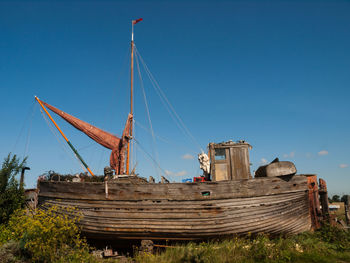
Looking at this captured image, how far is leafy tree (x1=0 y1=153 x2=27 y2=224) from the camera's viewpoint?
13938mm

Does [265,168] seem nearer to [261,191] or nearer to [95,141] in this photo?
[261,191]

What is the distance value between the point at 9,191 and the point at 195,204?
10.9 metres

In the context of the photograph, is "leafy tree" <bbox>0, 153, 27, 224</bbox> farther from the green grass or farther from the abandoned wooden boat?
the green grass

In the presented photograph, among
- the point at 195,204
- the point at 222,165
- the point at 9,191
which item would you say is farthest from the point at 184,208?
the point at 9,191

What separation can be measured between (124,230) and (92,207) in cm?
201

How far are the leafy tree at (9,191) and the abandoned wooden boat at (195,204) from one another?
2.34 metres

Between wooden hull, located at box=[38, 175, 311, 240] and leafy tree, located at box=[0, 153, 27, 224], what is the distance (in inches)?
140

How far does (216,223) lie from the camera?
37.8 ft

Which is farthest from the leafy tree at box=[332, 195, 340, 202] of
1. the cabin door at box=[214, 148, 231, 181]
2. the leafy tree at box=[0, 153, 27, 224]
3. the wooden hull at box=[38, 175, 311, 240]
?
the leafy tree at box=[0, 153, 27, 224]

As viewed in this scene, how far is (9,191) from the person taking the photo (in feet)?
46.8

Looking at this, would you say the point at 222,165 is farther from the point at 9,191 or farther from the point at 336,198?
the point at 336,198

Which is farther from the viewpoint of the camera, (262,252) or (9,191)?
(9,191)

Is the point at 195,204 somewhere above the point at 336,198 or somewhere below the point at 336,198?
above

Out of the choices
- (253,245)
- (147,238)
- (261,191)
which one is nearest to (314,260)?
(253,245)
